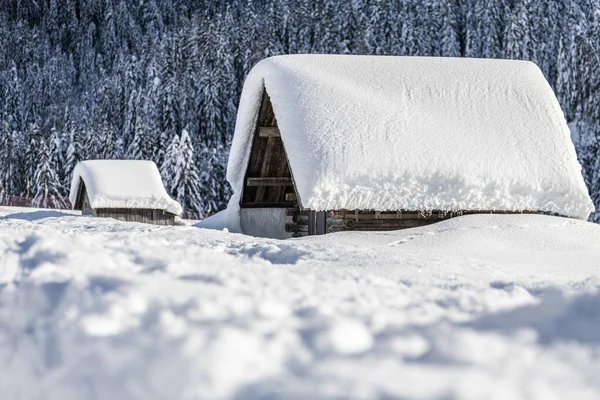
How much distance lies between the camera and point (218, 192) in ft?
181

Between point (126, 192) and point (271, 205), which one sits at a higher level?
point (271, 205)

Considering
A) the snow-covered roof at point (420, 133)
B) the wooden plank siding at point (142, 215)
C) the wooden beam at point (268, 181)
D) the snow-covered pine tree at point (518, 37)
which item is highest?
the snow-covered pine tree at point (518, 37)

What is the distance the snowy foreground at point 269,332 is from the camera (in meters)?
1.93

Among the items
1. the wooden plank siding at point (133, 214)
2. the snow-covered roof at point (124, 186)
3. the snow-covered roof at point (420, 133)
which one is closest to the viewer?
the snow-covered roof at point (420, 133)

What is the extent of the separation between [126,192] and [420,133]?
60.6ft

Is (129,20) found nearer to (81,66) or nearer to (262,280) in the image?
(81,66)

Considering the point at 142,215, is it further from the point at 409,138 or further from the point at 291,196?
the point at 409,138

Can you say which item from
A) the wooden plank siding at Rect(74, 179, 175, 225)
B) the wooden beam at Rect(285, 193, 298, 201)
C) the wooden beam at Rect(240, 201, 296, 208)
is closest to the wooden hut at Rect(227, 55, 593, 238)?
the wooden beam at Rect(240, 201, 296, 208)

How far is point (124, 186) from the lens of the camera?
2808 centimetres

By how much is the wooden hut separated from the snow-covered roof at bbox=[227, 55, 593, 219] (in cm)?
2


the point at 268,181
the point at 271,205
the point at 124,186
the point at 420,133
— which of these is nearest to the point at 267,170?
the point at 268,181

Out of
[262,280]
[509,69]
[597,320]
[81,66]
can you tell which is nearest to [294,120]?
[509,69]

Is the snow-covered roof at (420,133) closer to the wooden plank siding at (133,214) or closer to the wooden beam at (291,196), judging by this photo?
the wooden beam at (291,196)

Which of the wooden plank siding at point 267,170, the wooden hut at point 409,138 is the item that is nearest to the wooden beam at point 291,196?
the wooden plank siding at point 267,170
